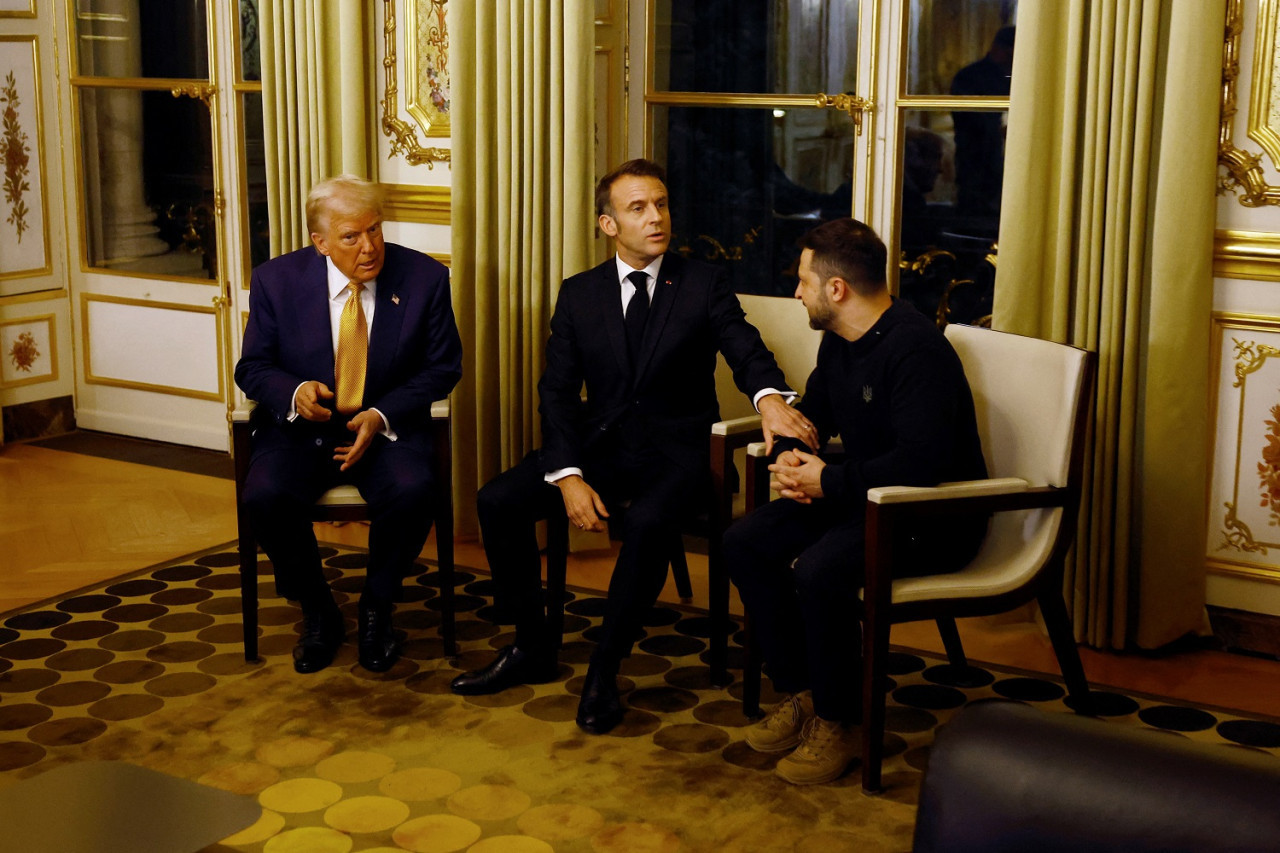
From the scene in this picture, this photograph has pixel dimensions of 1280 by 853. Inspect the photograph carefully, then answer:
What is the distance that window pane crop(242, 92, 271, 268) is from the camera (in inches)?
207

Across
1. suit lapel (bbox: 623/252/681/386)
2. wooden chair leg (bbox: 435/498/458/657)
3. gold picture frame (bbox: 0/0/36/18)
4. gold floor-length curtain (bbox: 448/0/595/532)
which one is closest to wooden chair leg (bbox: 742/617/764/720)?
suit lapel (bbox: 623/252/681/386)

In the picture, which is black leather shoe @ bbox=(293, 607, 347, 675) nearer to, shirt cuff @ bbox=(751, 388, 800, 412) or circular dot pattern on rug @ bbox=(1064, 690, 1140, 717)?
shirt cuff @ bbox=(751, 388, 800, 412)

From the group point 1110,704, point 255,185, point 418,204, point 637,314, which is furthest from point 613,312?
point 255,185

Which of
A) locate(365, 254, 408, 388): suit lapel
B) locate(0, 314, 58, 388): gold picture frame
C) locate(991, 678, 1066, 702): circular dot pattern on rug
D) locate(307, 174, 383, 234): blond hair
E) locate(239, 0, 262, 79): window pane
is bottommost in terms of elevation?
locate(991, 678, 1066, 702): circular dot pattern on rug

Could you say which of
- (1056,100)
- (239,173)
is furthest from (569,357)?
(239,173)

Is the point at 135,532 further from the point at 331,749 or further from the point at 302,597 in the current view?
the point at 331,749

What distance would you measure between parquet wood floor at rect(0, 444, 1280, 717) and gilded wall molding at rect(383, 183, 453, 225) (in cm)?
105

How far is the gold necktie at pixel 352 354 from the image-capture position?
12.1ft

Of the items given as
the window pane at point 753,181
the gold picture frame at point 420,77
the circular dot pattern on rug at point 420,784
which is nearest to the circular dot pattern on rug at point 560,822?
the circular dot pattern on rug at point 420,784

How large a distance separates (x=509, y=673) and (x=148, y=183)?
3.22 meters

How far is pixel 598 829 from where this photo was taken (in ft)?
8.99

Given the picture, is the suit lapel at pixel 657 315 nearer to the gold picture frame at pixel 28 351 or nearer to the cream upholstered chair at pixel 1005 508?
the cream upholstered chair at pixel 1005 508

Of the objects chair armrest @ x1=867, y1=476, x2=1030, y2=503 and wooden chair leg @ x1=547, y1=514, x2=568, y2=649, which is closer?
chair armrest @ x1=867, y1=476, x2=1030, y2=503

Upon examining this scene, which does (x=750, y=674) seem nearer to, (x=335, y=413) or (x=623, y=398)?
(x=623, y=398)
